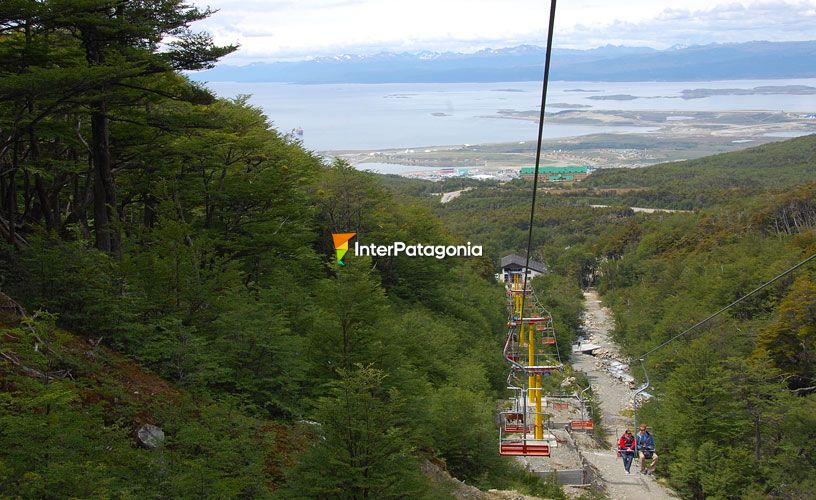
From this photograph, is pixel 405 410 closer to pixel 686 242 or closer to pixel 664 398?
pixel 664 398

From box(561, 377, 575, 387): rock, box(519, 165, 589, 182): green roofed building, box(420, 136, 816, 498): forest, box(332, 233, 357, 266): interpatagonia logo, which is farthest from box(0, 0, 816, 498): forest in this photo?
box(519, 165, 589, 182): green roofed building

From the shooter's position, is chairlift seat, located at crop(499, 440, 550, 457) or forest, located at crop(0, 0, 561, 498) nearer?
forest, located at crop(0, 0, 561, 498)

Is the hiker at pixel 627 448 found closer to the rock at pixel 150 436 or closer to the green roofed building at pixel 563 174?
the rock at pixel 150 436

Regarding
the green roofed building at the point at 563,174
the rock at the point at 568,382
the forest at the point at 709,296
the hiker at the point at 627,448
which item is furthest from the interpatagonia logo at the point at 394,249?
the green roofed building at the point at 563,174

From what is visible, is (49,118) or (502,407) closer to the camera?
(49,118)

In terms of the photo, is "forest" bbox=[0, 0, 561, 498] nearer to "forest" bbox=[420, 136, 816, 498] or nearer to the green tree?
the green tree

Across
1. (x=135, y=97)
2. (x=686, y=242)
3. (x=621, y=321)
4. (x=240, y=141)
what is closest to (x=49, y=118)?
(x=135, y=97)
